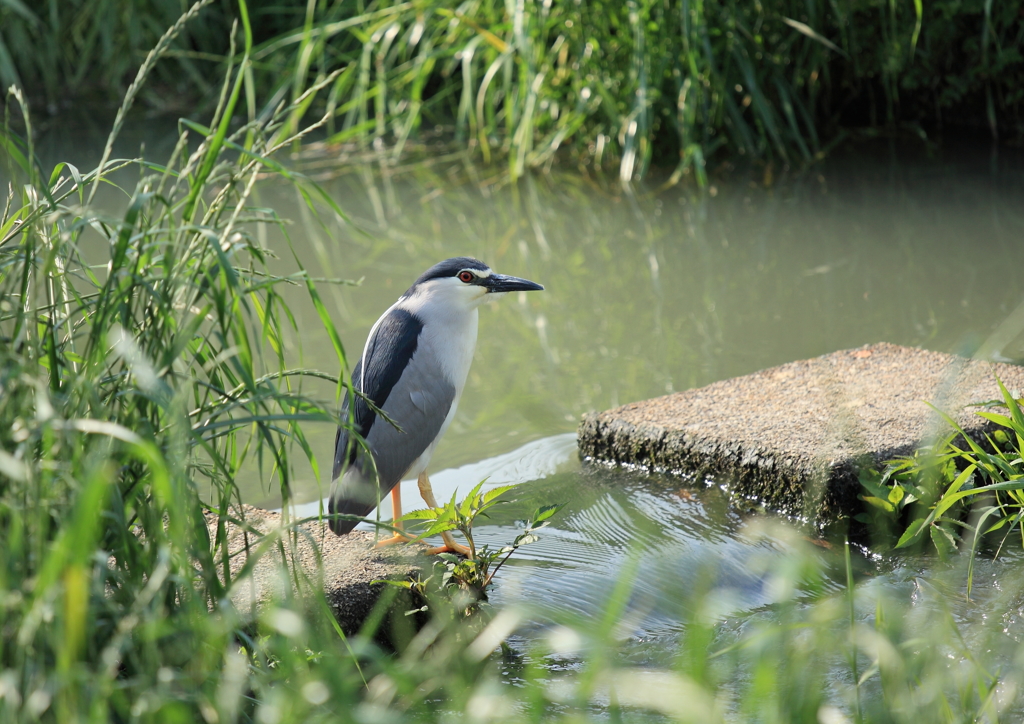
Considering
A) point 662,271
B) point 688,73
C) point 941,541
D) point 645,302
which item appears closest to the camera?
point 941,541

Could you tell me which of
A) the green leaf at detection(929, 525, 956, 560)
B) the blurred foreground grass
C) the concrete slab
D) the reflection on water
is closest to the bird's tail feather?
the blurred foreground grass

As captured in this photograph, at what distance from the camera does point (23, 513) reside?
1.30 meters

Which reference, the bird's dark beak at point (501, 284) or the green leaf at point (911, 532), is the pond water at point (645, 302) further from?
the bird's dark beak at point (501, 284)

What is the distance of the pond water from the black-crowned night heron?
9.9 inches

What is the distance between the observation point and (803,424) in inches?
105

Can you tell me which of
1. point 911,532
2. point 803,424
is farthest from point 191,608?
point 803,424

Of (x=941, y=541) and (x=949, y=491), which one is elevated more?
(x=949, y=491)

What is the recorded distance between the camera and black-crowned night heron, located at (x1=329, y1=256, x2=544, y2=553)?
99.9 inches

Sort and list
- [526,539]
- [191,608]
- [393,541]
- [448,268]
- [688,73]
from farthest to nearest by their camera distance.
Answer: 1. [688,73]
2. [448,268]
3. [393,541]
4. [526,539]
5. [191,608]

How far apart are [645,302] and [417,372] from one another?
72.0 inches

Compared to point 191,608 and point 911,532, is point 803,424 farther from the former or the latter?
point 191,608

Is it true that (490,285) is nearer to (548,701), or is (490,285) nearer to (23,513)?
(548,701)

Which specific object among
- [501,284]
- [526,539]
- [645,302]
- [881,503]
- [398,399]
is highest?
[501,284]

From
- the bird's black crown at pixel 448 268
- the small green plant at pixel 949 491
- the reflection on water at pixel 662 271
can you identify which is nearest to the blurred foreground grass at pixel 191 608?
the small green plant at pixel 949 491
